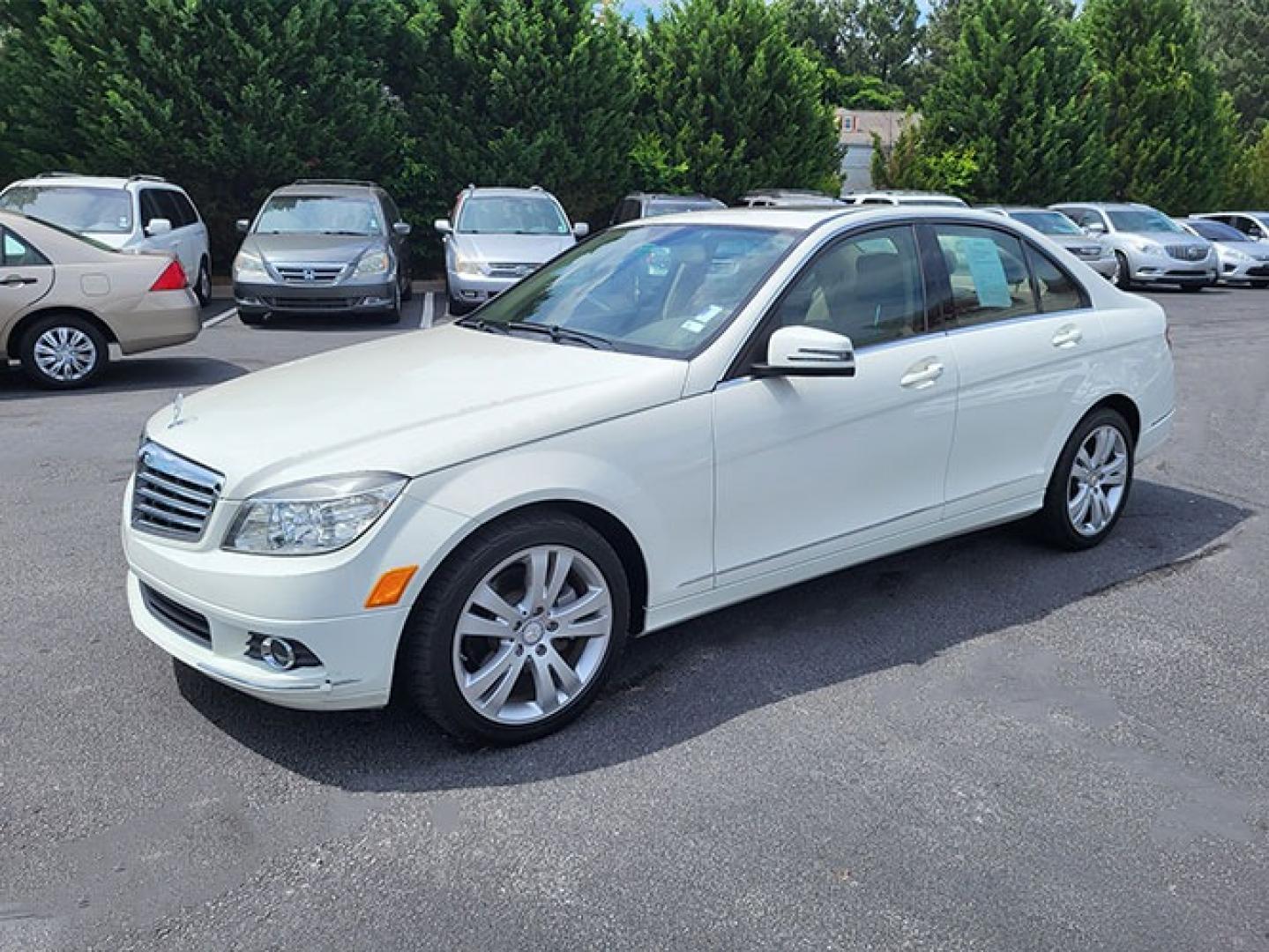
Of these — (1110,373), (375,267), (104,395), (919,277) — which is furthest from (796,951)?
(375,267)

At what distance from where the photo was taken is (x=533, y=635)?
11.6 feet

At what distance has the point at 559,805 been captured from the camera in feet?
10.6

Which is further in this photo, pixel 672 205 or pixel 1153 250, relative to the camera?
pixel 1153 250

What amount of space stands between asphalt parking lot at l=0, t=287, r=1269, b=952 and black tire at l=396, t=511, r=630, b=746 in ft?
0.34

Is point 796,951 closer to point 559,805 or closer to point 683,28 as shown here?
point 559,805

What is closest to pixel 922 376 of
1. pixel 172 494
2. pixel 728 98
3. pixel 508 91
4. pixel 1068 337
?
pixel 1068 337

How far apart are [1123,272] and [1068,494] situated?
17.7m

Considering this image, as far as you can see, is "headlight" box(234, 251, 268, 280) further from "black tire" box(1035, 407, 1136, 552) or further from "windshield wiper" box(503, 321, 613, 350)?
"black tire" box(1035, 407, 1136, 552)

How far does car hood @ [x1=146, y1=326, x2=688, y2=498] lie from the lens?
3.35 meters

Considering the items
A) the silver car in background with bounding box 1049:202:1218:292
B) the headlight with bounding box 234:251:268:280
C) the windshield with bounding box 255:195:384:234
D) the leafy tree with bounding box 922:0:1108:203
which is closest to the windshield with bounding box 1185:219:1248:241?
the silver car in background with bounding box 1049:202:1218:292

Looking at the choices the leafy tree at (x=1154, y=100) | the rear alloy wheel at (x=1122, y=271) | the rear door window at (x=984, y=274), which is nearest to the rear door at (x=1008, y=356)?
the rear door window at (x=984, y=274)

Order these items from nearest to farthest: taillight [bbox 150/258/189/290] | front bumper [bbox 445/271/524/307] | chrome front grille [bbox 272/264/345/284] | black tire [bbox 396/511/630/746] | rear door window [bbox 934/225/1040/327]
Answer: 1. black tire [bbox 396/511/630/746]
2. rear door window [bbox 934/225/1040/327]
3. taillight [bbox 150/258/189/290]
4. chrome front grille [bbox 272/264/345/284]
5. front bumper [bbox 445/271/524/307]

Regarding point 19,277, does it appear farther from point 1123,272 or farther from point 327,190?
point 1123,272

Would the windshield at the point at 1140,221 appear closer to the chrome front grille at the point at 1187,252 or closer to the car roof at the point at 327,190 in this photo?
the chrome front grille at the point at 1187,252
